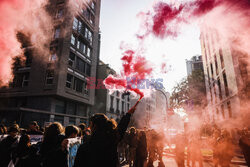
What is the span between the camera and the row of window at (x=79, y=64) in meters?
22.2

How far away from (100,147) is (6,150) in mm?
3688

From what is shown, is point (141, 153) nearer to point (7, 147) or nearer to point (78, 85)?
point (7, 147)

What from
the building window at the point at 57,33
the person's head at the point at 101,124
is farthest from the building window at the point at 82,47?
the person's head at the point at 101,124

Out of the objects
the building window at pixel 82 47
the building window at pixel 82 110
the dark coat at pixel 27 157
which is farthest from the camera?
the building window at pixel 82 47

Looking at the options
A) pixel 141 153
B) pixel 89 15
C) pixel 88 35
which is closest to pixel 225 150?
pixel 141 153

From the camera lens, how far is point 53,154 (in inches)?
108

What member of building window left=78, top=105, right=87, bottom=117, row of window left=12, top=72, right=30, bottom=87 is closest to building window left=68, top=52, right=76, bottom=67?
row of window left=12, top=72, right=30, bottom=87

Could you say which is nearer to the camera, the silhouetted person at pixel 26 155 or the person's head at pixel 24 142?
the silhouetted person at pixel 26 155

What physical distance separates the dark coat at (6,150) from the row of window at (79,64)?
18.5 m

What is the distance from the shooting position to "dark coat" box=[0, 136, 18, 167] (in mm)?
4161

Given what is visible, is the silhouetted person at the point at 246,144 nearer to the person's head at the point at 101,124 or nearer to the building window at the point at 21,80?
the person's head at the point at 101,124

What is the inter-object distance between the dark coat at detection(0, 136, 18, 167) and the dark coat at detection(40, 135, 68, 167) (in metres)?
2.13

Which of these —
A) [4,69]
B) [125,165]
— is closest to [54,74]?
[4,69]

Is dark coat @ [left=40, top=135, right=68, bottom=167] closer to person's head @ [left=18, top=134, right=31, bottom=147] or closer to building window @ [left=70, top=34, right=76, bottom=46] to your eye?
person's head @ [left=18, top=134, right=31, bottom=147]
